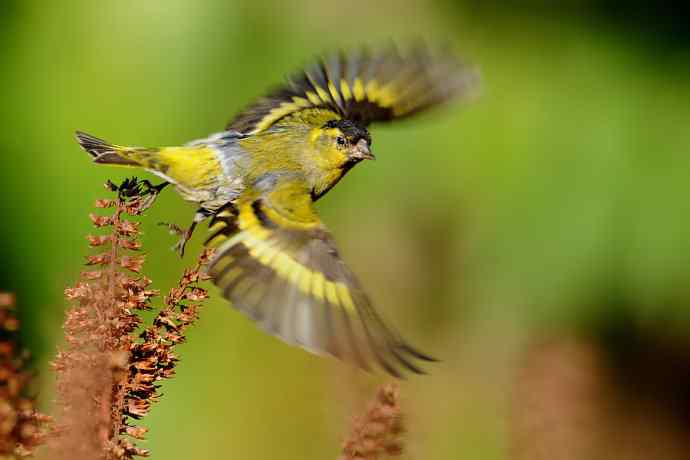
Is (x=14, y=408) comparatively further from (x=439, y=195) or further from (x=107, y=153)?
(x=439, y=195)

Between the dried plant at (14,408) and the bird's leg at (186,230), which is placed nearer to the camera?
the dried plant at (14,408)

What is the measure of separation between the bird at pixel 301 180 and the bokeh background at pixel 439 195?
1.71ft

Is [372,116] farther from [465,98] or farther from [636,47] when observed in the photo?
[636,47]

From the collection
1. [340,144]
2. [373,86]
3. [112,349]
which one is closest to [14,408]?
[112,349]

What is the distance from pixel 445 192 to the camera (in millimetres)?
4742

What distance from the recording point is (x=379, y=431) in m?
1.33

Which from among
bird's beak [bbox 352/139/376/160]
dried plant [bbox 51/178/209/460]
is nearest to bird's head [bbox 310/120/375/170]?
bird's beak [bbox 352/139/376/160]

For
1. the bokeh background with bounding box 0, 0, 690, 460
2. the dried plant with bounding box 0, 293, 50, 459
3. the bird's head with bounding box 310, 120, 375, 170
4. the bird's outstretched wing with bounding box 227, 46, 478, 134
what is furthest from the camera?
the bokeh background with bounding box 0, 0, 690, 460

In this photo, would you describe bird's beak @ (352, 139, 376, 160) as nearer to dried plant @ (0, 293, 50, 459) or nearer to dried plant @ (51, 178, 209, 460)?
dried plant @ (51, 178, 209, 460)

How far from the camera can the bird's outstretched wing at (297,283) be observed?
6.67ft

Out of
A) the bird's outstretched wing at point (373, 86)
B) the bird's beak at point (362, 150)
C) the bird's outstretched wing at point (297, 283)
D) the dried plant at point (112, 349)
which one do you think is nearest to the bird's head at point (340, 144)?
the bird's beak at point (362, 150)

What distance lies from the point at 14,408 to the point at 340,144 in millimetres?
1564

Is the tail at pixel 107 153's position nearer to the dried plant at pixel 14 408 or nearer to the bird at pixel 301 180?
the bird at pixel 301 180

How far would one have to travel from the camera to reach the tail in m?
2.38
